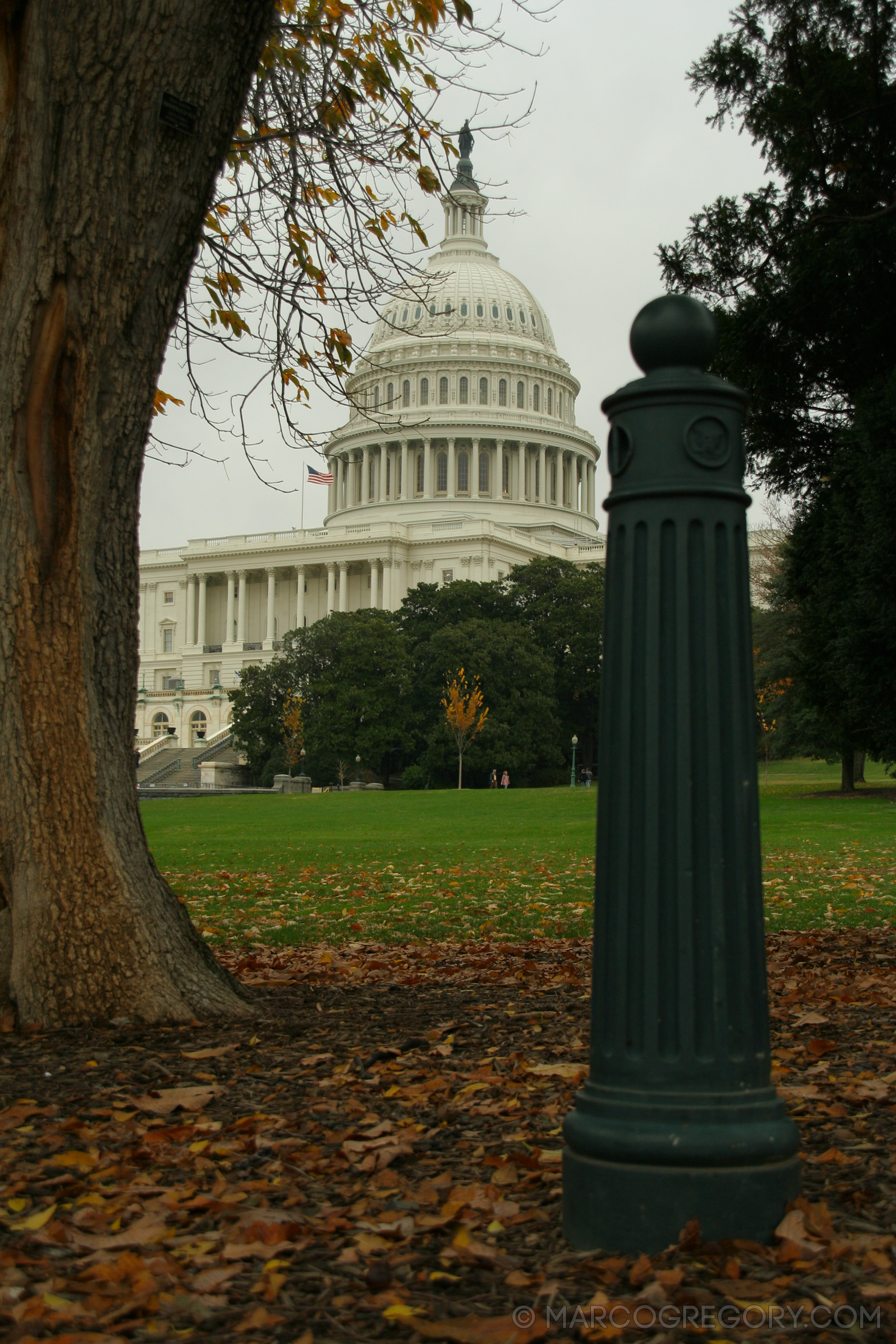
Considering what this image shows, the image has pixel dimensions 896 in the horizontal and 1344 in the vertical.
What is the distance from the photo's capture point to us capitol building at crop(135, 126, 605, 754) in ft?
347

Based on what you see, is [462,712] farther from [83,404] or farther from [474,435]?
[474,435]

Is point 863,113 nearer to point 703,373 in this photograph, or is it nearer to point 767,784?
point 703,373

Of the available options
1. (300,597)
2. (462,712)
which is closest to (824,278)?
(462,712)

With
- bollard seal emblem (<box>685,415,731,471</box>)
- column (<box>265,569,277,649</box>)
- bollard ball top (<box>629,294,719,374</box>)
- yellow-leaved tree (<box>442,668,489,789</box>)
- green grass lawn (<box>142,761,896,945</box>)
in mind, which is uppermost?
column (<box>265,569,277,649</box>)

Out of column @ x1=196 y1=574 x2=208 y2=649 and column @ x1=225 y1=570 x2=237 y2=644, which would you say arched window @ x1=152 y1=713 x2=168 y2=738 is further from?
column @ x1=196 y1=574 x2=208 y2=649

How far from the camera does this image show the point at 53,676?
5270 millimetres

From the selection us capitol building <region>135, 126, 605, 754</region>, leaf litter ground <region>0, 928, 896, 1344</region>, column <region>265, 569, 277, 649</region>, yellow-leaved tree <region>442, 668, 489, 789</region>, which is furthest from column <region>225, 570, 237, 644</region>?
leaf litter ground <region>0, 928, 896, 1344</region>

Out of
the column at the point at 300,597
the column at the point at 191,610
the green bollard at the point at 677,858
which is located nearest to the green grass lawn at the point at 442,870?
the green bollard at the point at 677,858

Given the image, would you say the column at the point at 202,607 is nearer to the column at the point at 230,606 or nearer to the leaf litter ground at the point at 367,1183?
the column at the point at 230,606

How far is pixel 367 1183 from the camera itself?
3520mm

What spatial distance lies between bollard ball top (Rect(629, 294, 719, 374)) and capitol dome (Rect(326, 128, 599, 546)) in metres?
103

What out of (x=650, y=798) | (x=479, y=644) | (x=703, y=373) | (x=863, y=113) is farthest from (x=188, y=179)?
(x=479, y=644)

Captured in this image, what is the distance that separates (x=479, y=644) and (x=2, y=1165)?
195 feet

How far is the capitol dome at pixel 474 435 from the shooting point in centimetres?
10962
